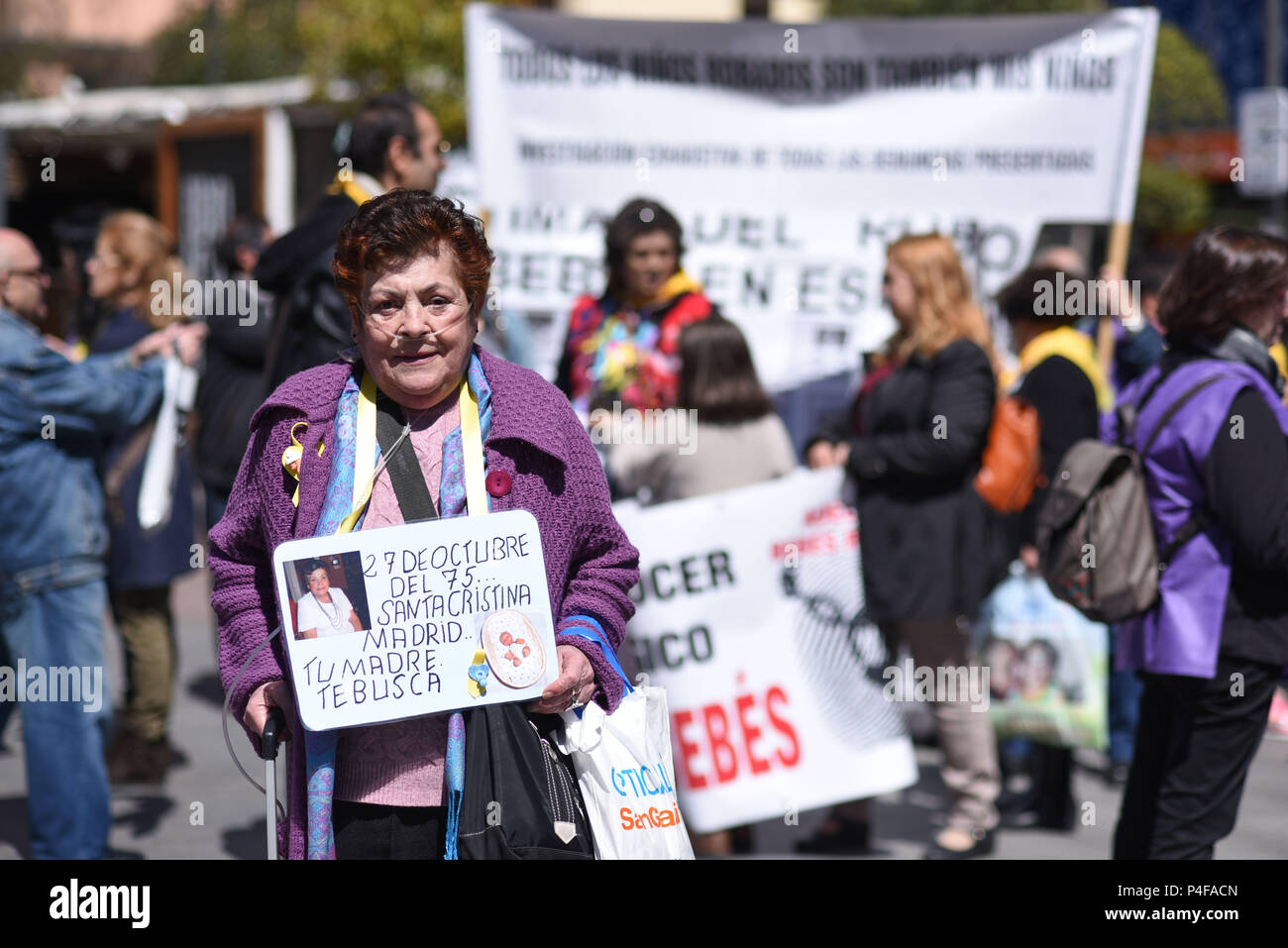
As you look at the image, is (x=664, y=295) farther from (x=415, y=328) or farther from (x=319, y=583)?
(x=319, y=583)

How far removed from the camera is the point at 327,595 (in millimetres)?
2525

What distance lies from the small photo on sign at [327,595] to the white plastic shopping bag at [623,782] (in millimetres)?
385

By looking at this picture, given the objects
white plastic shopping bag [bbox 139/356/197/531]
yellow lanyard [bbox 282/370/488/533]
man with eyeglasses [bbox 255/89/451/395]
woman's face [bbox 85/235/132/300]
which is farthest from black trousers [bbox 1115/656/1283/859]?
woman's face [bbox 85/235/132/300]

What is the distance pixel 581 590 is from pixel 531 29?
4.41 metres

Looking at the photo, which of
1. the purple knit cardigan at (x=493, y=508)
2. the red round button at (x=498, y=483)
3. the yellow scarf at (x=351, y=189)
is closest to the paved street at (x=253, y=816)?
the yellow scarf at (x=351, y=189)

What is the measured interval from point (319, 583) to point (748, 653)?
111 inches

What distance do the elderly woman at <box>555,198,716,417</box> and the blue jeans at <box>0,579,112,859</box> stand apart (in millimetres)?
1792

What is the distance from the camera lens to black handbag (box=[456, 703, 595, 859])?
2488 millimetres

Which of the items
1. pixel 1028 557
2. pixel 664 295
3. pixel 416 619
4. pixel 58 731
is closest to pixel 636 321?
pixel 664 295

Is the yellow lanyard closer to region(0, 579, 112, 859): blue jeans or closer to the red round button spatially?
the red round button

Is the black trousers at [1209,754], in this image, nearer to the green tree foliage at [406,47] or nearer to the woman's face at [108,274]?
the woman's face at [108,274]

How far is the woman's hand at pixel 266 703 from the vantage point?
2670 mm
